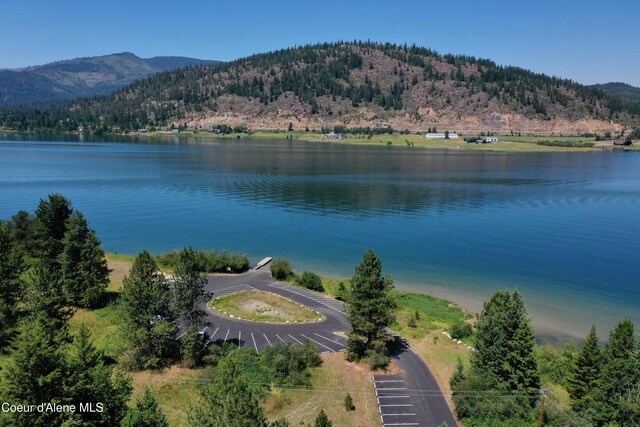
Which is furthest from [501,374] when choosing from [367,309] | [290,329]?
[290,329]

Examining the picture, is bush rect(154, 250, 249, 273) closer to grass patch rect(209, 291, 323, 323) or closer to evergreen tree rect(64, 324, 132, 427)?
grass patch rect(209, 291, 323, 323)

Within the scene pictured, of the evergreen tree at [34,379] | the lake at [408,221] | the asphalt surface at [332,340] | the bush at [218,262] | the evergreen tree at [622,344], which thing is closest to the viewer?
the evergreen tree at [34,379]

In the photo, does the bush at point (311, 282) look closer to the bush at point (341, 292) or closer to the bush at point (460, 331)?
the bush at point (341, 292)

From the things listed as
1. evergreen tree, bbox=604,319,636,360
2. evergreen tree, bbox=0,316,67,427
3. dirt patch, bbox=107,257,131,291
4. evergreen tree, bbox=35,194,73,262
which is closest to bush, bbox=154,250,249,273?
dirt patch, bbox=107,257,131,291

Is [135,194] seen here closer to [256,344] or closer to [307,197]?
[307,197]

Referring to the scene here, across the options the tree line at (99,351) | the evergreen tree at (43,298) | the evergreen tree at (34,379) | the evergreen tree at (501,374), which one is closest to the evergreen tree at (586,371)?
the evergreen tree at (501,374)

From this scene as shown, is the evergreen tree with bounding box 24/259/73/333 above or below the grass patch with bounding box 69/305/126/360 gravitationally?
above
